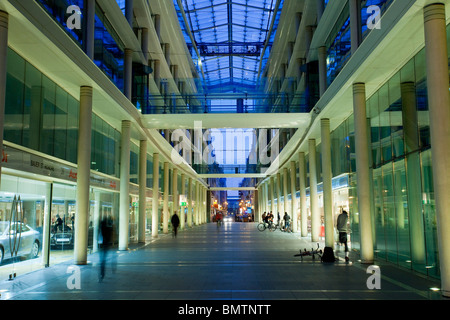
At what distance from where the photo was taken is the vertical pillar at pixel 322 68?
2033cm

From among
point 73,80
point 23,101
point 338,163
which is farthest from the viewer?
point 338,163

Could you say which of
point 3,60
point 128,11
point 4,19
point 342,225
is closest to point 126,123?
point 128,11

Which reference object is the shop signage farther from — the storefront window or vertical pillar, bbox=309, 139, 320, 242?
vertical pillar, bbox=309, 139, 320, 242

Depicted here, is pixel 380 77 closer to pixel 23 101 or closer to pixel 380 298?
pixel 380 298

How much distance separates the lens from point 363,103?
14562 millimetres

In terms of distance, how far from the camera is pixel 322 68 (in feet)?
67.8

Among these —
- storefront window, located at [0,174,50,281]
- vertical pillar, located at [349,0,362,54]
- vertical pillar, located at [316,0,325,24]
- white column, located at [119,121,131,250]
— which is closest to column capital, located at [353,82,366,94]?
vertical pillar, located at [349,0,362,54]

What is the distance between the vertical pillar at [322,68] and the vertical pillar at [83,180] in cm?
1081

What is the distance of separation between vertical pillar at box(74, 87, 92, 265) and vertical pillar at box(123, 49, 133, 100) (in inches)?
226

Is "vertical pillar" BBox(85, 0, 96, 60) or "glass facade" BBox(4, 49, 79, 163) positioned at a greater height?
"vertical pillar" BBox(85, 0, 96, 60)

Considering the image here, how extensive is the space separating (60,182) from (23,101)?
3.67 meters

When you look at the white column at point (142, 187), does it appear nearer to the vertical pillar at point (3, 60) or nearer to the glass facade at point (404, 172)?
the glass facade at point (404, 172)

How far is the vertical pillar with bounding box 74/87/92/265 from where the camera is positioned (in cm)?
1450
